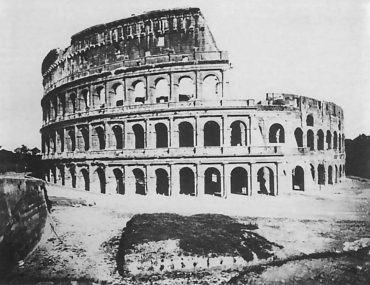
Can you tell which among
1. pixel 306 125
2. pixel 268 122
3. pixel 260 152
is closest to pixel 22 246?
pixel 260 152

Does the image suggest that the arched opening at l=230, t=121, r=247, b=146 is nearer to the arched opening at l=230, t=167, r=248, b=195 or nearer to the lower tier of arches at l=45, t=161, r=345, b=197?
the arched opening at l=230, t=167, r=248, b=195

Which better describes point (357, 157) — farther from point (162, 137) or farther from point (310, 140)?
Answer: point (162, 137)

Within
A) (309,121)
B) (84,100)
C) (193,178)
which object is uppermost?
(84,100)

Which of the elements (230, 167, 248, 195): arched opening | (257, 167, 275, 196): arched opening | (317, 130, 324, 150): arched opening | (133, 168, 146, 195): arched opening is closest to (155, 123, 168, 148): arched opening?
(133, 168, 146, 195): arched opening

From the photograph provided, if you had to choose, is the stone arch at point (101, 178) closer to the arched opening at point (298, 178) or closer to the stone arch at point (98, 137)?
the stone arch at point (98, 137)

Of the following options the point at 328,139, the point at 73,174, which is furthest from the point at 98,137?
the point at 328,139

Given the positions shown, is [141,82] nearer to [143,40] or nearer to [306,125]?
[143,40]

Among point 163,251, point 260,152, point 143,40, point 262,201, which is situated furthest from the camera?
point 143,40
